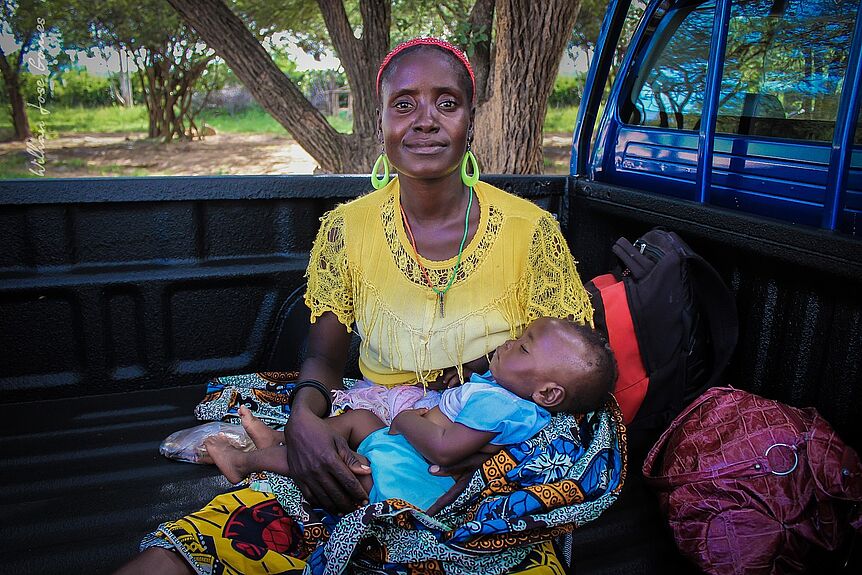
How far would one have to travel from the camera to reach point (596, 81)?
9.18 ft

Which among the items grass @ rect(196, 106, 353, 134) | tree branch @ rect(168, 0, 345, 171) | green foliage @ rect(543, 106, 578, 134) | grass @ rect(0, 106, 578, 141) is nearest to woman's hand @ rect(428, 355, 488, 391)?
tree branch @ rect(168, 0, 345, 171)

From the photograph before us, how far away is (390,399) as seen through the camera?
1.96 metres

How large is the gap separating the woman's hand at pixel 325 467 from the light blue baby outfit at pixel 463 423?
1.7 inches

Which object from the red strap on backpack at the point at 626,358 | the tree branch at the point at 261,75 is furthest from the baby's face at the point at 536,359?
the tree branch at the point at 261,75

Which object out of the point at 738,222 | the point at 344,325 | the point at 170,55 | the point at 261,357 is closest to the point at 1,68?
the point at 170,55

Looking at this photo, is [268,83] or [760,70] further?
[268,83]

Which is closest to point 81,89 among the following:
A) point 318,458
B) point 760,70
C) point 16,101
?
point 16,101

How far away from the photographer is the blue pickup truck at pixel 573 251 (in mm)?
1786

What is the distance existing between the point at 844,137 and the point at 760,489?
83 centimetres

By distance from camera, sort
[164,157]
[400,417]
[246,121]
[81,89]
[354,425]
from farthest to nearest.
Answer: [246,121], [81,89], [164,157], [354,425], [400,417]

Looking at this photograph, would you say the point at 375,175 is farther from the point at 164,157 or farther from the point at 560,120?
the point at 560,120

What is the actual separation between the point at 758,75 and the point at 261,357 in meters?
1.95

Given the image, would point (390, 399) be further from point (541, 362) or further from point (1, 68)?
point (1, 68)

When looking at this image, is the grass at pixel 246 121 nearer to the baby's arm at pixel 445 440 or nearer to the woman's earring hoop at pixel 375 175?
the woman's earring hoop at pixel 375 175
